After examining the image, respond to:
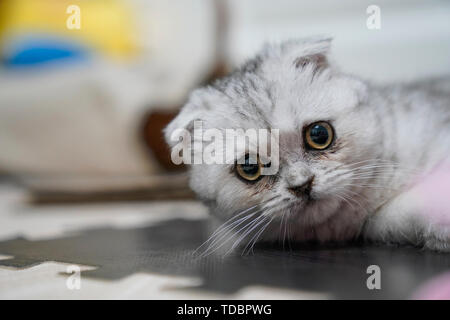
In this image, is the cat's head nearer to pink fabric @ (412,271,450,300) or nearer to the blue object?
pink fabric @ (412,271,450,300)

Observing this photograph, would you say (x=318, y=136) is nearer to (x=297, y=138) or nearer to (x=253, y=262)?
(x=297, y=138)

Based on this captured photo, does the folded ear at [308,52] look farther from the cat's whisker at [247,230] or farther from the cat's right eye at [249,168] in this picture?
the cat's whisker at [247,230]

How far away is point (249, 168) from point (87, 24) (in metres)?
3.49

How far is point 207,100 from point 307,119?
1.15ft

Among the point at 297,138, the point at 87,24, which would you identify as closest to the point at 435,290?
the point at 297,138

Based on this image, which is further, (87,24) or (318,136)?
(87,24)

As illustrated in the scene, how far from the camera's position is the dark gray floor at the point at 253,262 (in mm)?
893

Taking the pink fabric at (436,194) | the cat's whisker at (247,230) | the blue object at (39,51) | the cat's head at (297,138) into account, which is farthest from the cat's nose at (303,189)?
the blue object at (39,51)

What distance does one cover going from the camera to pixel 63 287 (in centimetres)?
96

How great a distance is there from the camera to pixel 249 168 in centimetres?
120

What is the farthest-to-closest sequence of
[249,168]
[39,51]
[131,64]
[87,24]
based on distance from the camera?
[87,24] → [39,51] → [131,64] → [249,168]

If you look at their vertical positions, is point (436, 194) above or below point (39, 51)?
below

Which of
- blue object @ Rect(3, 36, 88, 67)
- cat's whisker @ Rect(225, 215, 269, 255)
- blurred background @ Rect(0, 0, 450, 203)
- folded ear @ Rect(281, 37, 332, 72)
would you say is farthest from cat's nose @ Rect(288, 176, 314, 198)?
blue object @ Rect(3, 36, 88, 67)
